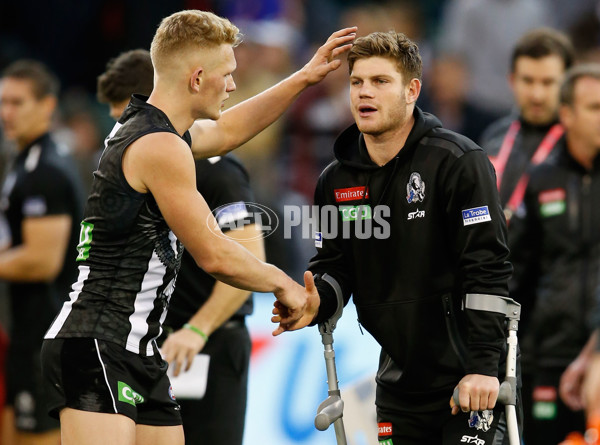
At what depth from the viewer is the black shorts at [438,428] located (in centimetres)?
471

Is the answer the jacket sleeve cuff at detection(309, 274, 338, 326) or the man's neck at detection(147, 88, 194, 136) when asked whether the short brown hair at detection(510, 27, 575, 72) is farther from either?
the man's neck at detection(147, 88, 194, 136)

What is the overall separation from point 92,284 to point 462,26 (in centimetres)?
810

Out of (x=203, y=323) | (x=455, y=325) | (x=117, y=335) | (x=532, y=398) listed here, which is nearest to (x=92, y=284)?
(x=117, y=335)

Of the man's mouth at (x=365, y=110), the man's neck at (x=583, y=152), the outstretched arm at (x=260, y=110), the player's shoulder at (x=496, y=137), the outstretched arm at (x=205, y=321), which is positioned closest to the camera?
the man's mouth at (x=365, y=110)

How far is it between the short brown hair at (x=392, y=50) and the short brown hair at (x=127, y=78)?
1.55 meters

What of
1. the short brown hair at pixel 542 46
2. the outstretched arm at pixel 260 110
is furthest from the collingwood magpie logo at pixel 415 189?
the short brown hair at pixel 542 46

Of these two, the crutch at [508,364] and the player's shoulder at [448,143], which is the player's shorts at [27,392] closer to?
the player's shoulder at [448,143]

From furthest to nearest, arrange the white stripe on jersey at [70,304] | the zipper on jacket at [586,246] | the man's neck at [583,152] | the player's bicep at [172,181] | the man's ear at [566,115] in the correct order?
the man's ear at [566,115]
the man's neck at [583,152]
the zipper on jacket at [586,246]
the white stripe on jersey at [70,304]
the player's bicep at [172,181]

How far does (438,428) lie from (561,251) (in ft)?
7.39

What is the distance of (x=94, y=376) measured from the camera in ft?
14.6

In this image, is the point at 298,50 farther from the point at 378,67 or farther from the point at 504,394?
the point at 504,394

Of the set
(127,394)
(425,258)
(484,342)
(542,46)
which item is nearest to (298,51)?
(542,46)

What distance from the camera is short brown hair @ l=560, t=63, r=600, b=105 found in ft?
22.8

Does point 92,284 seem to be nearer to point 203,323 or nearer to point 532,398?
point 203,323
